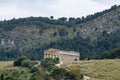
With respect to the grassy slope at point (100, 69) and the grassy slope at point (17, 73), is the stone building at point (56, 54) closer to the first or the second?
the grassy slope at point (17, 73)

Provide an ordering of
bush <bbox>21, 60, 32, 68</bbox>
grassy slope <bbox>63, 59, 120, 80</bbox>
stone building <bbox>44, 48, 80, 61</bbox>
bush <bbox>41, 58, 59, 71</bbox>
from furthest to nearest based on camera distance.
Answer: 1. stone building <bbox>44, 48, 80, 61</bbox>
2. bush <bbox>21, 60, 32, 68</bbox>
3. bush <bbox>41, 58, 59, 71</bbox>
4. grassy slope <bbox>63, 59, 120, 80</bbox>

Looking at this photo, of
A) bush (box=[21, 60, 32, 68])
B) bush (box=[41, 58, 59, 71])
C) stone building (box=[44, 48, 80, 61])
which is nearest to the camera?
bush (box=[41, 58, 59, 71])

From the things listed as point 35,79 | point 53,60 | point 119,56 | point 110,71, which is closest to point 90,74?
point 110,71

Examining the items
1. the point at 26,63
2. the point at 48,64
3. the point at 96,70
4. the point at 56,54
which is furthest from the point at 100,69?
the point at 56,54

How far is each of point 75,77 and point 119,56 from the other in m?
46.1

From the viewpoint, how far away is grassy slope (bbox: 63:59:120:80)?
4660 inches

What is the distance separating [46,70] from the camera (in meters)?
133

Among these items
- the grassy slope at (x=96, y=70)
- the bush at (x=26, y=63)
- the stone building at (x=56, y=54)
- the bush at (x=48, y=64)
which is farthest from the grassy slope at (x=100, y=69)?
the stone building at (x=56, y=54)

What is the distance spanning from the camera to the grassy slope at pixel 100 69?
118 metres

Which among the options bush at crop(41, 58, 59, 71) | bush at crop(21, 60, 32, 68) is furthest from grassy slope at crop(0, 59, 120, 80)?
bush at crop(41, 58, 59, 71)

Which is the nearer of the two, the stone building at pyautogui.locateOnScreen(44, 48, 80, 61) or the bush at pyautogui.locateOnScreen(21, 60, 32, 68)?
the bush at pyautogui.locateOnScreen(21, 60, 32, 68)

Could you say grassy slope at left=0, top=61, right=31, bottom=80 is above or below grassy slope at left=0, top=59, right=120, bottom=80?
below

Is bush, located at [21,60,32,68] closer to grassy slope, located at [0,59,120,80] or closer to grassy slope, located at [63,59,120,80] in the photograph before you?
grassy slope, located at [0,59,120,80]

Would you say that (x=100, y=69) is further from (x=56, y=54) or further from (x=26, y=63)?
(x=56, y=54)
